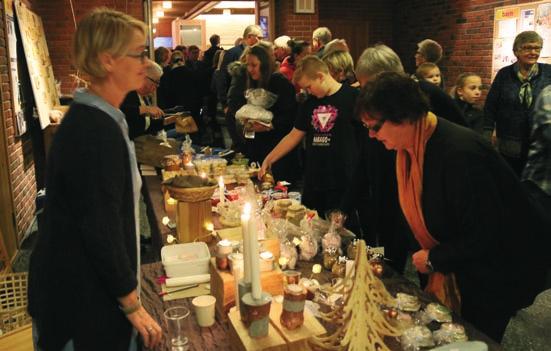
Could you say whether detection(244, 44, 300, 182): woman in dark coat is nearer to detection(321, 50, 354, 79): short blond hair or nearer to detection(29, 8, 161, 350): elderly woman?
detection(321, 50, 354, 79): short blond hair

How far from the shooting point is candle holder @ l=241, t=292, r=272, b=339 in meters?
1.31

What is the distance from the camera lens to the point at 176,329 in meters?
1.49

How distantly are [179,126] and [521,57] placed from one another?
2910 mm

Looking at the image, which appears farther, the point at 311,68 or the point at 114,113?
the point at 311,68

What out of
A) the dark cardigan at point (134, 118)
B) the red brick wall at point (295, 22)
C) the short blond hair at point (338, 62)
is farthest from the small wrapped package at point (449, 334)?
the red brick wall at point (295, 22)

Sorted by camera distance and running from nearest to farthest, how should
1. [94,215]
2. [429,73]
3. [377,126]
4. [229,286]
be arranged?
[94,215] < [229,286] < [377,126] < [429,73]

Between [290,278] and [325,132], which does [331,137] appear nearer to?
[325,132]

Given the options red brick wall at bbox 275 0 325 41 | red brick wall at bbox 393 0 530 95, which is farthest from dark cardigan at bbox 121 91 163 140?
red brick wall at bbox 393 0 530 95

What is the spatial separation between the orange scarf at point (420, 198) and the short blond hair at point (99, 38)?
945 millimetres

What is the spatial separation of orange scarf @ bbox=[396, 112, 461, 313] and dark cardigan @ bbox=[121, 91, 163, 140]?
2.34m

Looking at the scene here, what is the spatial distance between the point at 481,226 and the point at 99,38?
1225 millimetres

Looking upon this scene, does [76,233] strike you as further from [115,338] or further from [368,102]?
[368,102]

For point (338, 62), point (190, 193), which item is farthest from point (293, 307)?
point (338, 62)

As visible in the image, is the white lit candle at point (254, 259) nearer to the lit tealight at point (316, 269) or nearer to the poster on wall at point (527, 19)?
the lit tealight at point (316, 269)
